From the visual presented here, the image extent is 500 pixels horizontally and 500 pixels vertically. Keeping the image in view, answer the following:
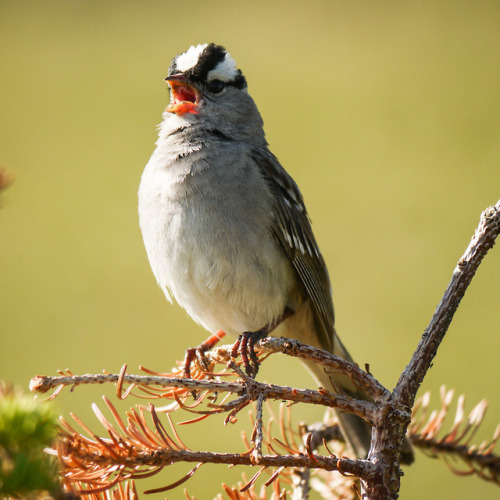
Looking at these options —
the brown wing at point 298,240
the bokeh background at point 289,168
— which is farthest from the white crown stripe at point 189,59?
the bokeh background at point 289,168

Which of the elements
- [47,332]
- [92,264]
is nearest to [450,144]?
[92,264]

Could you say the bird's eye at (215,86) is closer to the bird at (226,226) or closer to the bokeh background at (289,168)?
the bird at (226,226)

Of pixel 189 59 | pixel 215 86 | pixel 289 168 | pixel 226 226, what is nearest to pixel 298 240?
pixel 226 226

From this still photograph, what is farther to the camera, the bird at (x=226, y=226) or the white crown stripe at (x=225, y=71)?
the white crown stripe at (x=225, y=71)

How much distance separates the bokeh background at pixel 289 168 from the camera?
3.82 metres

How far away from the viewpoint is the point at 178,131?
2.45 metres

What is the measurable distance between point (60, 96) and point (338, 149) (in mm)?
2381

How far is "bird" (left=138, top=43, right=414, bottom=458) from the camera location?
2.16 m

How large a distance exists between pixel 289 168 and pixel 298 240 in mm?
2459

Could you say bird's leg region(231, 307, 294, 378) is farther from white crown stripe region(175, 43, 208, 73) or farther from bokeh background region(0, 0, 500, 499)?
bokeh background region(0, 0, 500, 499)

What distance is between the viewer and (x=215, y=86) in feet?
8.47

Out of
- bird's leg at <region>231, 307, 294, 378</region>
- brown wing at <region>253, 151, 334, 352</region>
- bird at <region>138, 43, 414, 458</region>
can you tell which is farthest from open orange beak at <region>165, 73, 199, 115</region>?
bird's leg at <region>231, 307, 294, 378</region>

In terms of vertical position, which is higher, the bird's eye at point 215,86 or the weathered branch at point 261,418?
the bird's eye at point 215,86

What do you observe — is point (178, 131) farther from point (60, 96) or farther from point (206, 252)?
point (60, 96)
